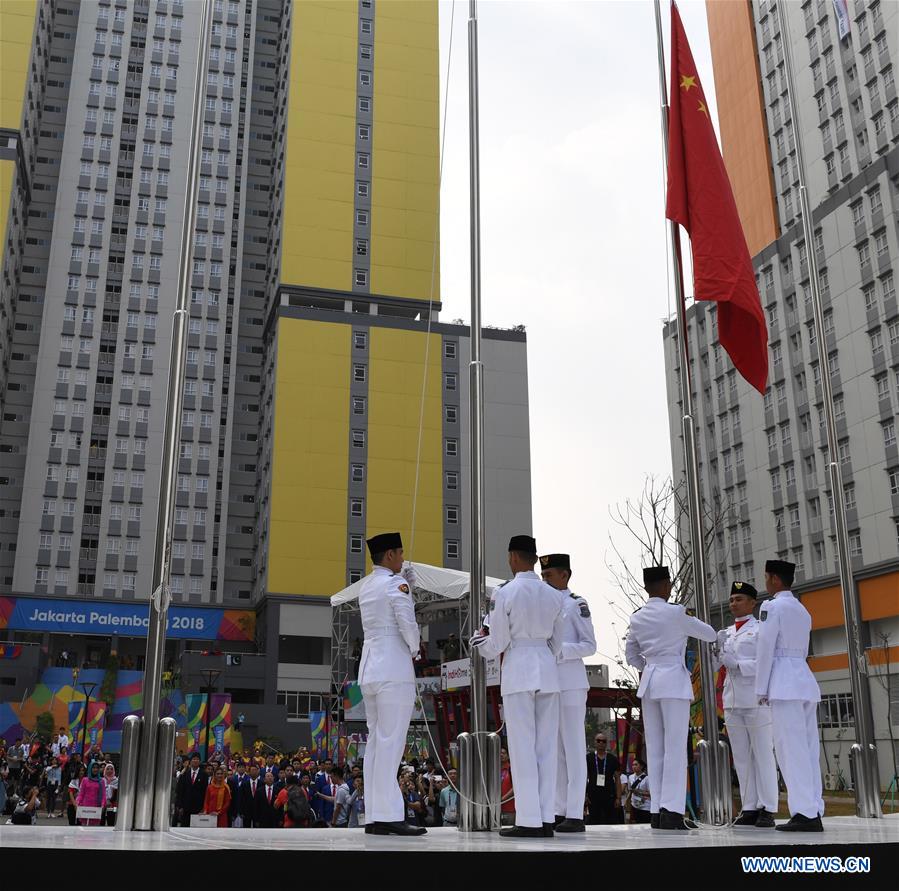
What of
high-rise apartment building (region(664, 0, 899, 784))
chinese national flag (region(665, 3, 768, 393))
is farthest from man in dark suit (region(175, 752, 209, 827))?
high-rise apartment building (region(664, 0, 899, 784))

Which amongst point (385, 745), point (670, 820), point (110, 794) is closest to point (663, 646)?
point (670, 820)

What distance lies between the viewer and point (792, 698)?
8.45 metres

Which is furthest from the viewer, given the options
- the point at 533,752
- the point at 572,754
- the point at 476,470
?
the point at 476,470

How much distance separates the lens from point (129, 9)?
82.6 meters

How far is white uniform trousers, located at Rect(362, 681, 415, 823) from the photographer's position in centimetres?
732

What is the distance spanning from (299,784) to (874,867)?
12.8 metres

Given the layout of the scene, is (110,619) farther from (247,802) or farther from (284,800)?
(284,800)

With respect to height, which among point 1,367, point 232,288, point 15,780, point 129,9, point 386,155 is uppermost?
point 129,9

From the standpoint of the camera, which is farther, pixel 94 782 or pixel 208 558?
pixel 208 558

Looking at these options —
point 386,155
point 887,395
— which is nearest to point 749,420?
point 887,395

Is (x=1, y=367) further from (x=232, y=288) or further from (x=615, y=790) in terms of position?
(x=615, y=790)

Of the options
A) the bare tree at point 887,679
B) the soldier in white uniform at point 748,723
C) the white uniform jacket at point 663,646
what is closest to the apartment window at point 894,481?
the bare tree at point 887,679

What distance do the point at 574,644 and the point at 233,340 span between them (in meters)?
72.7

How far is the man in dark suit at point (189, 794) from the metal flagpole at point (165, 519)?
33.3 ft
